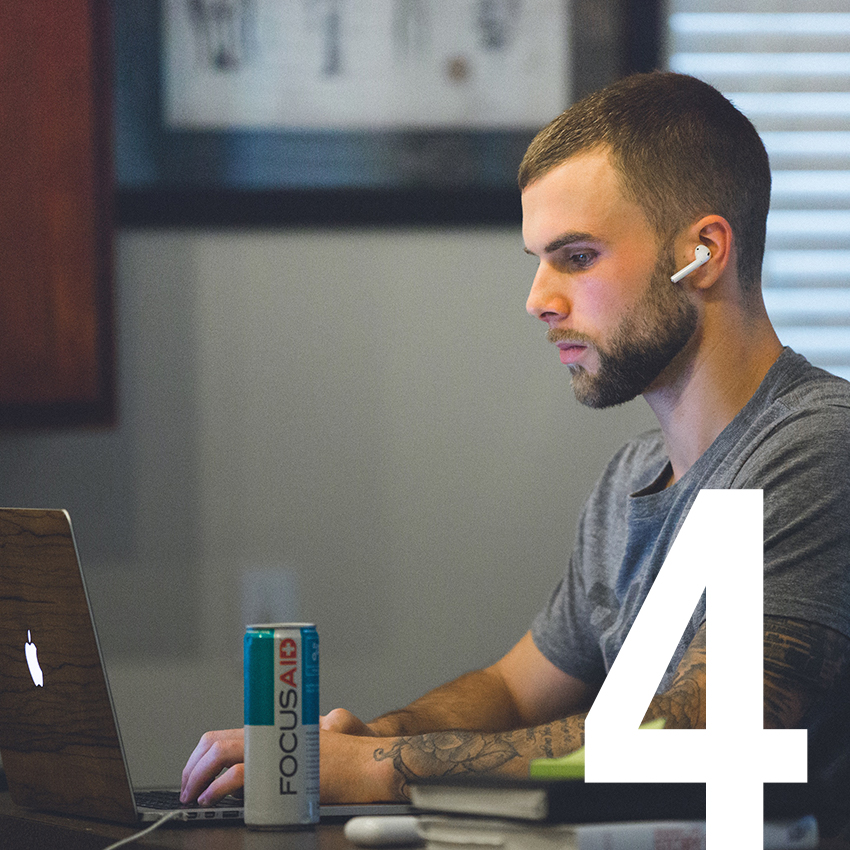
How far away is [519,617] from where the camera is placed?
1792mm

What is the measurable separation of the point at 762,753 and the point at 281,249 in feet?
3.78

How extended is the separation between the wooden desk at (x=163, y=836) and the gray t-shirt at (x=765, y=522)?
45 centimetres

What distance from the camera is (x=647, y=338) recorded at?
1.31m

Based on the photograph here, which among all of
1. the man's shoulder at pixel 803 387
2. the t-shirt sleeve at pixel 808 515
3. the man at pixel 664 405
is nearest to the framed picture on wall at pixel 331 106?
the man at pixel 664 405

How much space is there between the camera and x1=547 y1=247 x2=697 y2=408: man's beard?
130 centimetres

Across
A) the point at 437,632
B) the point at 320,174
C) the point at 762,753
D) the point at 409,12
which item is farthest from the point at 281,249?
the point at 762,753

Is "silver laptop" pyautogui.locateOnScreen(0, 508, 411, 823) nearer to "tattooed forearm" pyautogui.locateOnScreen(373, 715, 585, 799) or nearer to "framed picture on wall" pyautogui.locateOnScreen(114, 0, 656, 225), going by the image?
"tattooed forearm" pyautogui.locateOnScreen(373, 715, 585, 799)

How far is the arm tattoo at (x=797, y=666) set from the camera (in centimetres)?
100

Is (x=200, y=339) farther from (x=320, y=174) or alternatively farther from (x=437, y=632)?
(x=437, y=632)

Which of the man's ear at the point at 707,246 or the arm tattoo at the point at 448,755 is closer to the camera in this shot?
the arm tattoo at the point at 448,755

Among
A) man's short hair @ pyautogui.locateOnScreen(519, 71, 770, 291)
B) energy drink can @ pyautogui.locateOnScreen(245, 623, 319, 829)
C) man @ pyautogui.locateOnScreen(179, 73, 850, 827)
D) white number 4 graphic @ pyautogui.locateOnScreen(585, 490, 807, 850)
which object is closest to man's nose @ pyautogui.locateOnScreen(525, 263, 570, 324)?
man @ pyautogui.locateOnScreen(179, 73, 850, 827)

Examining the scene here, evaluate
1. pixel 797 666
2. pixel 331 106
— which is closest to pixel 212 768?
pixel 797 666

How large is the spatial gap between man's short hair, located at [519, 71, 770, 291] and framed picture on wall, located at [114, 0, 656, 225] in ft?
1.39

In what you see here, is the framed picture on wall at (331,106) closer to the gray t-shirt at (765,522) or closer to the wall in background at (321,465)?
the wall in background at (321,465)
